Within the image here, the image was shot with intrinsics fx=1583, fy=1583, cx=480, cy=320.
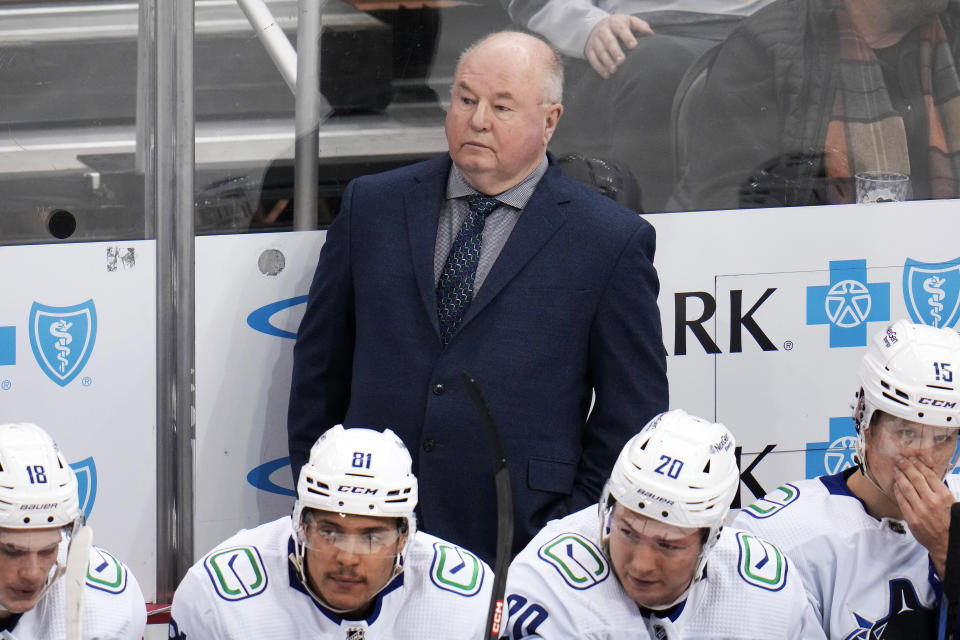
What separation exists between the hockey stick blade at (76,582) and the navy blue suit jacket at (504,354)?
114 centimetres

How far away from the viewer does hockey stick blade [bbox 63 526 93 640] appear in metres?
2.76

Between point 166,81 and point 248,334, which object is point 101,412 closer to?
point 248,334

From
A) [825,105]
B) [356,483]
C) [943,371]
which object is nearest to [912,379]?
[943,371]

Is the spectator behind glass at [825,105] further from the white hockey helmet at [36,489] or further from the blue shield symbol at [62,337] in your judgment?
the white hockey helmet at [36,489]

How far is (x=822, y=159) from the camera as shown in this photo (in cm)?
436

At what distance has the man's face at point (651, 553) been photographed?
10.4 feet

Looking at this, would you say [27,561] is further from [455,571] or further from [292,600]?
[455,571]

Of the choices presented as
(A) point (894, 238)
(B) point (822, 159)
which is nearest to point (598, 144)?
(B) point (822, 159)

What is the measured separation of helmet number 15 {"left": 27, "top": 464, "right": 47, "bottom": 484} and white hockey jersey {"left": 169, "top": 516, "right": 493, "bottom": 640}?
1.22ft

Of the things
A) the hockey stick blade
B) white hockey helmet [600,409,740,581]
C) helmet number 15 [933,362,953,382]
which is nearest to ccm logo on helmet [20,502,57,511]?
the hockey stick blade

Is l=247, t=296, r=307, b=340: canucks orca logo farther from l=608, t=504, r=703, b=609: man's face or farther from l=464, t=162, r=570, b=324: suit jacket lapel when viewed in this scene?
l=608, t=504, r=703, b=609: man's face

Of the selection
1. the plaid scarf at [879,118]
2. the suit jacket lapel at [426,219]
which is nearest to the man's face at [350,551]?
the suit jacket lapel at [426,219]

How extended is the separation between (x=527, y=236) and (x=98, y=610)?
53.3 inches

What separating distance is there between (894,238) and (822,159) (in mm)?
320
